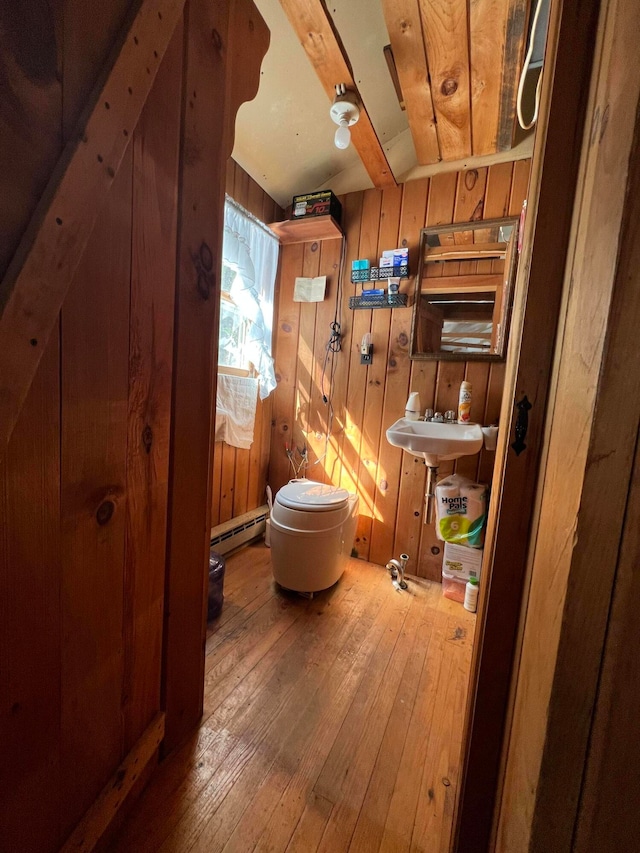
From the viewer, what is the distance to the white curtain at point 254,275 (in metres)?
1.76

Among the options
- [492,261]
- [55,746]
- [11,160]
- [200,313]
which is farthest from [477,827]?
[492,261]

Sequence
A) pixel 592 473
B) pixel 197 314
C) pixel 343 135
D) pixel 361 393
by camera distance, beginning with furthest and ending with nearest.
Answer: pixel 361 393 → pixel 343 135 → pixel 197 314 → pixel 592 473

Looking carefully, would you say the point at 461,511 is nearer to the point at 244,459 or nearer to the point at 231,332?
the point at 244,459

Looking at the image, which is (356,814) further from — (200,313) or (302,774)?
(200,313)

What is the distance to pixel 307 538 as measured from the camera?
63.1 inches

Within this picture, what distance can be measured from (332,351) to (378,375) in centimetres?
34

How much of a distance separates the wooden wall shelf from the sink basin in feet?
3.92

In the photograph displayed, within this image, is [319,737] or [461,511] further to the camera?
[461,511]

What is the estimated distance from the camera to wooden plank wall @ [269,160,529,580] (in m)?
1.78

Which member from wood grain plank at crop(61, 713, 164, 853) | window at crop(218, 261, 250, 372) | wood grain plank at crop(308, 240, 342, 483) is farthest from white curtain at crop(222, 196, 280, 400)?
wood grain plank at crop(61, 713, 164, 853)

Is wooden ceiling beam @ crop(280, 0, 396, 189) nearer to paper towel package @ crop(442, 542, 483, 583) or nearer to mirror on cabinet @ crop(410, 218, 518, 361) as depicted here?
mirror on cabinet @ crop(410, 218, 518, 361)

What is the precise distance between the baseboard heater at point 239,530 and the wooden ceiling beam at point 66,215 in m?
1.60

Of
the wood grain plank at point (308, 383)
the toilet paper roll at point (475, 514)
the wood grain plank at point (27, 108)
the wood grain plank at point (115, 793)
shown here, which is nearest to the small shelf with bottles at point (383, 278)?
the wood grain plank at point (308, 383)

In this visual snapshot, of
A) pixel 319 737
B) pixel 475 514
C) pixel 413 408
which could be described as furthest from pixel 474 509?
pixel 319 737
